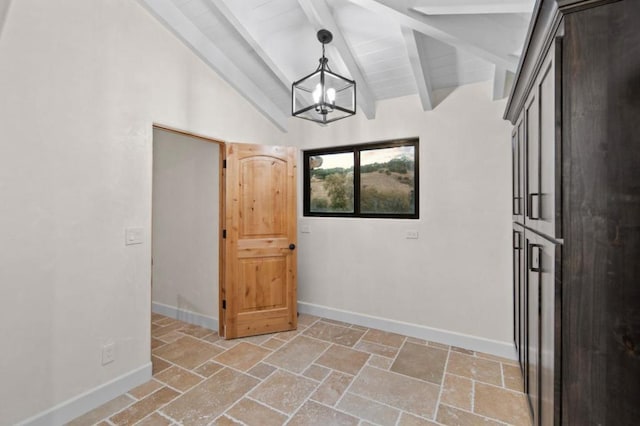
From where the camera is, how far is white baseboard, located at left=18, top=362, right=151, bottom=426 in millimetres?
1816

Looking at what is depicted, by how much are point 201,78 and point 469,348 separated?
3.61m

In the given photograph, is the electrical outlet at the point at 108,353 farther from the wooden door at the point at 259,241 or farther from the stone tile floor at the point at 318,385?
the wooden door at the point at 259,241

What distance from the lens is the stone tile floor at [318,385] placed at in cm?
196

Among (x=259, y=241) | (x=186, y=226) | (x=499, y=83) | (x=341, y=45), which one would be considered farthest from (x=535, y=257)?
(x=186, y=226)

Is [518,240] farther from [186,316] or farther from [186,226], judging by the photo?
[186,316]

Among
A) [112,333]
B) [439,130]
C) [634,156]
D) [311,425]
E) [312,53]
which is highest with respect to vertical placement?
[312,53]

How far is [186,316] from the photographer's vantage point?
11.7 feet

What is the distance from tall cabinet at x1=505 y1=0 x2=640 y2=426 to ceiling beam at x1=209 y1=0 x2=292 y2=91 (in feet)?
7.10

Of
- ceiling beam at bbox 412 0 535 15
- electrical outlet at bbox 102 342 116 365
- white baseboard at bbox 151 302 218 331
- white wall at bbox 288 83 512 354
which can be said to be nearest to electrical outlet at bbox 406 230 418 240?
white wall at bbox 288 83 512 354

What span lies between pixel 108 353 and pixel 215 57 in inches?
103

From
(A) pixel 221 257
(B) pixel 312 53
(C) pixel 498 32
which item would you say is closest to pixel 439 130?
(C) pixel 498 32

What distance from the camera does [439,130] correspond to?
2996 mm

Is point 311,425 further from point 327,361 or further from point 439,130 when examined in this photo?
point 439,130

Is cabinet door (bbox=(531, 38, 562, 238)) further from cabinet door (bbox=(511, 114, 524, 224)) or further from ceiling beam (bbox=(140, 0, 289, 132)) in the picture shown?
ceiling beam (bbox=(140, 0, 289, 132))
